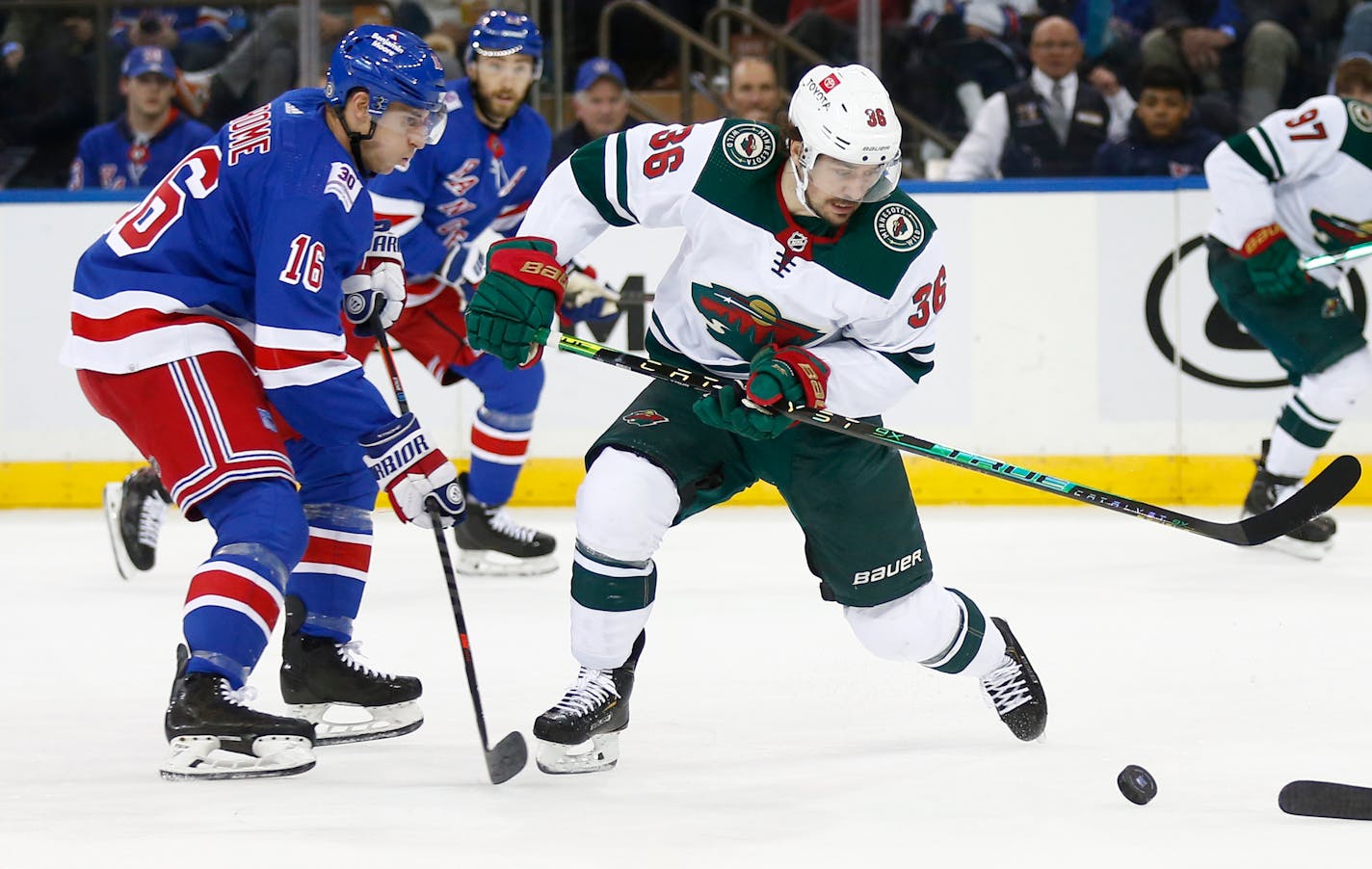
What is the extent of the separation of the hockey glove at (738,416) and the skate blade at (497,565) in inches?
85.9

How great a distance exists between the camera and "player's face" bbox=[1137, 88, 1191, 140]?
617 centimetres

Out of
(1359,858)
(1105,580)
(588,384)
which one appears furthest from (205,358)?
(588,384)

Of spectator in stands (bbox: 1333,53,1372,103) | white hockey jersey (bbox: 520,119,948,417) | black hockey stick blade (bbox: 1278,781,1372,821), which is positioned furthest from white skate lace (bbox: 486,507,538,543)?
spectator in stands (bbox: 1333,53,1372,103)

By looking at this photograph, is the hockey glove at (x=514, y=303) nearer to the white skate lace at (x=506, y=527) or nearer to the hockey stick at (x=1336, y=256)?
the white skate lace at (x=506, y=527)

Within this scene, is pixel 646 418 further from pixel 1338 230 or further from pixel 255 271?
pixel 1338 230

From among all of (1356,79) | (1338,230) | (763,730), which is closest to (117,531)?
(763,730)

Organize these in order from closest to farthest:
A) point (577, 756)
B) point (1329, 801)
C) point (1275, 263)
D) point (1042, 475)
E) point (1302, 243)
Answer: point (1329, 801)
point (577, 756)
point (1042, 475)
point (1275, 263)
point (1302, 243)

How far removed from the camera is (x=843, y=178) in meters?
2.74

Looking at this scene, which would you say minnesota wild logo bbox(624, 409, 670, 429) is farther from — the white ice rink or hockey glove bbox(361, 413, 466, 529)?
the white ice rink

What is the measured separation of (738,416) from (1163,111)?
3.91m

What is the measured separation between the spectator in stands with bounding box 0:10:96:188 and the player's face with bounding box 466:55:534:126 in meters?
2.14

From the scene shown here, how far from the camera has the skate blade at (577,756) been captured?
2.76 m

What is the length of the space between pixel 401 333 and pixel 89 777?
2.18 meters

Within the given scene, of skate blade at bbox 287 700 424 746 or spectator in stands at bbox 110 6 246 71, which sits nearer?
skate blade at bbox 287 700 424 746
